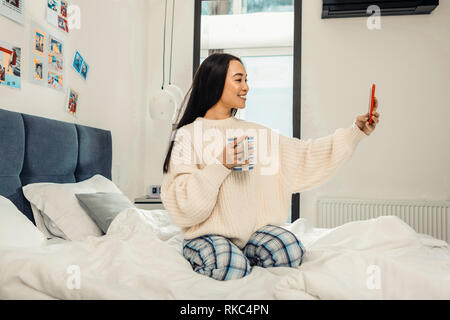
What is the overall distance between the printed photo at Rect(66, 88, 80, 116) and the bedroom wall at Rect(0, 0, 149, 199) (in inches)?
1.3

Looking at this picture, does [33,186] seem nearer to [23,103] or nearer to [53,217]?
[53,217]

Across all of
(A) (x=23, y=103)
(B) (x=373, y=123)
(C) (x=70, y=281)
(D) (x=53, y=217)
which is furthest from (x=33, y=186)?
(B) (x=373, y=123)

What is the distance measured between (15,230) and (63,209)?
0.36 metres

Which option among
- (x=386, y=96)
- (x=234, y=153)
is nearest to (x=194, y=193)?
(x=234, y=153)

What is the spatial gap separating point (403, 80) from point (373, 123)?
157cm

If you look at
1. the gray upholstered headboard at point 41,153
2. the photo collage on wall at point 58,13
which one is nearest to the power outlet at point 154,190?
the gray upholstered headboard at point 41,153

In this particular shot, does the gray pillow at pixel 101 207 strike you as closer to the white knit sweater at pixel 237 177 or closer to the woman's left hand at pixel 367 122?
the white knit sweater at pixel 237 177

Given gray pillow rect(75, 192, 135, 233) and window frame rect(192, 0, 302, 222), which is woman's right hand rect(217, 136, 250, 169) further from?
window frame rect(192, 0, 302, 222)

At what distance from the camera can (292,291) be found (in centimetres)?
85

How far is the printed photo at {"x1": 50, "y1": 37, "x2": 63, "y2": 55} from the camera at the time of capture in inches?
74.7

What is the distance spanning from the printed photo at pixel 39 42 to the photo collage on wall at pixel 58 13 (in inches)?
4.5

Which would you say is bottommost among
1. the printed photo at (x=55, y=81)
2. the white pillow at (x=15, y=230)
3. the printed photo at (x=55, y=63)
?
the white pillow at (x=15, y=230)

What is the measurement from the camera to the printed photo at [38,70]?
177 cm

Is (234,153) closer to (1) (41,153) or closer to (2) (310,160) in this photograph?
(2) (310,160)
